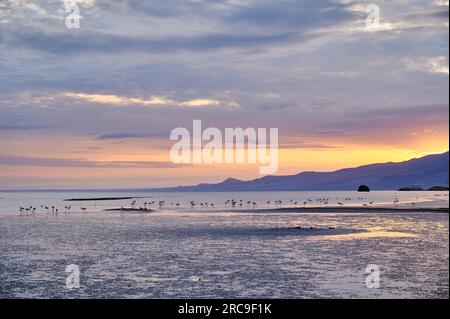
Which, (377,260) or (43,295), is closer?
(43,295)

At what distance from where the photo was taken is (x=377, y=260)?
40.9 m

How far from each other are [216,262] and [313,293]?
13.3 m

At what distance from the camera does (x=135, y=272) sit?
36.0 meters

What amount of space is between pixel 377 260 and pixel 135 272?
18824 millimetres

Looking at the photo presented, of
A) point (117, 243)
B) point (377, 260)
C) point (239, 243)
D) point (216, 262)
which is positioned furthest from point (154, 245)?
point (377, 260)

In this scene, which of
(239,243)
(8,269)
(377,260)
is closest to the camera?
(8,269)

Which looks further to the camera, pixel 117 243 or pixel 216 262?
pixel 117 243
